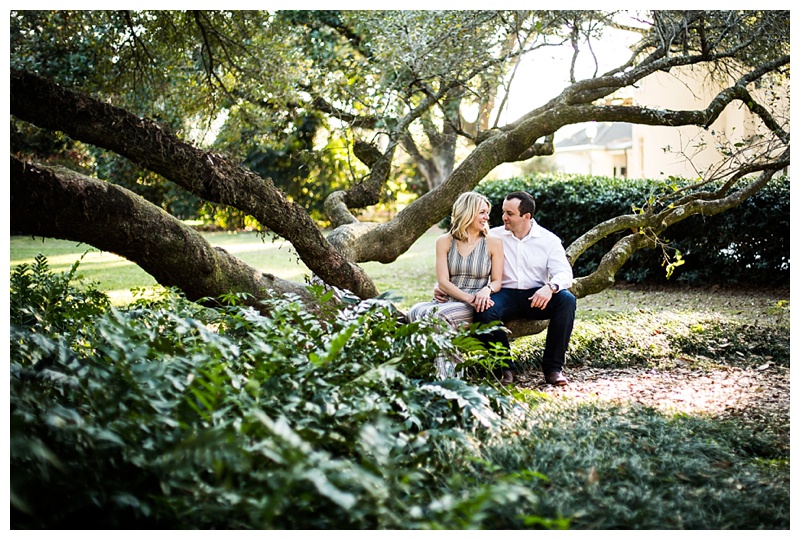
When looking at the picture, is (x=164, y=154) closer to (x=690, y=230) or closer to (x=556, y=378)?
(x=556, y=378)

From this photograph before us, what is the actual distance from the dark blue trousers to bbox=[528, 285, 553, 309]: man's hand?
0.10m

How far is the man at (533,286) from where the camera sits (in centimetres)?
578

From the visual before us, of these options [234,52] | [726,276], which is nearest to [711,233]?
[726,276]

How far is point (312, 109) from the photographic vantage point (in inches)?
394

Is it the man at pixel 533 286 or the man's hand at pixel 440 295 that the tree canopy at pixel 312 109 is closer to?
the man's hand at pixel 440 295

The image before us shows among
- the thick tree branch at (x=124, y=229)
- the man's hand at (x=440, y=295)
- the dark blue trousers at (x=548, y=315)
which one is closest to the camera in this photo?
the thick tree branch at (x=124, y=229)

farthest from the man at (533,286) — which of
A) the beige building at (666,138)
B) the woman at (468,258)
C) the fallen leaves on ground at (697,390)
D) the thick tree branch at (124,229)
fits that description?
the thick tree branch at (124,229)

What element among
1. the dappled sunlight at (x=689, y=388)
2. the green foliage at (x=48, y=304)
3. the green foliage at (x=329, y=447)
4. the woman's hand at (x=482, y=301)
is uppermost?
the green foliage at (x=48, y=304)

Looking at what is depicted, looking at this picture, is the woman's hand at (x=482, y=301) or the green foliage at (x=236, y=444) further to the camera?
the woman's hand at (x=482, y=301)

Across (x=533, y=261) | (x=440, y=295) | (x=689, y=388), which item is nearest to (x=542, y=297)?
(x=533, y=261)

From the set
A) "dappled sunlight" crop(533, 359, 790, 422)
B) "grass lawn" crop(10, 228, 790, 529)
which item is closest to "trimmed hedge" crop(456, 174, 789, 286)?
"grass lawn" crop(10, 228, 790, 529)

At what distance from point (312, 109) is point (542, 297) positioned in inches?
211

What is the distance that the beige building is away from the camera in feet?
30.7

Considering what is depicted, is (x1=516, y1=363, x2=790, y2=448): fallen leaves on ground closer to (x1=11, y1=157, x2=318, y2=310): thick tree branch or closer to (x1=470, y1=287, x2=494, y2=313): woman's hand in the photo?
(x1=470, y1=287, x2=494, y2=313): woman's hand
